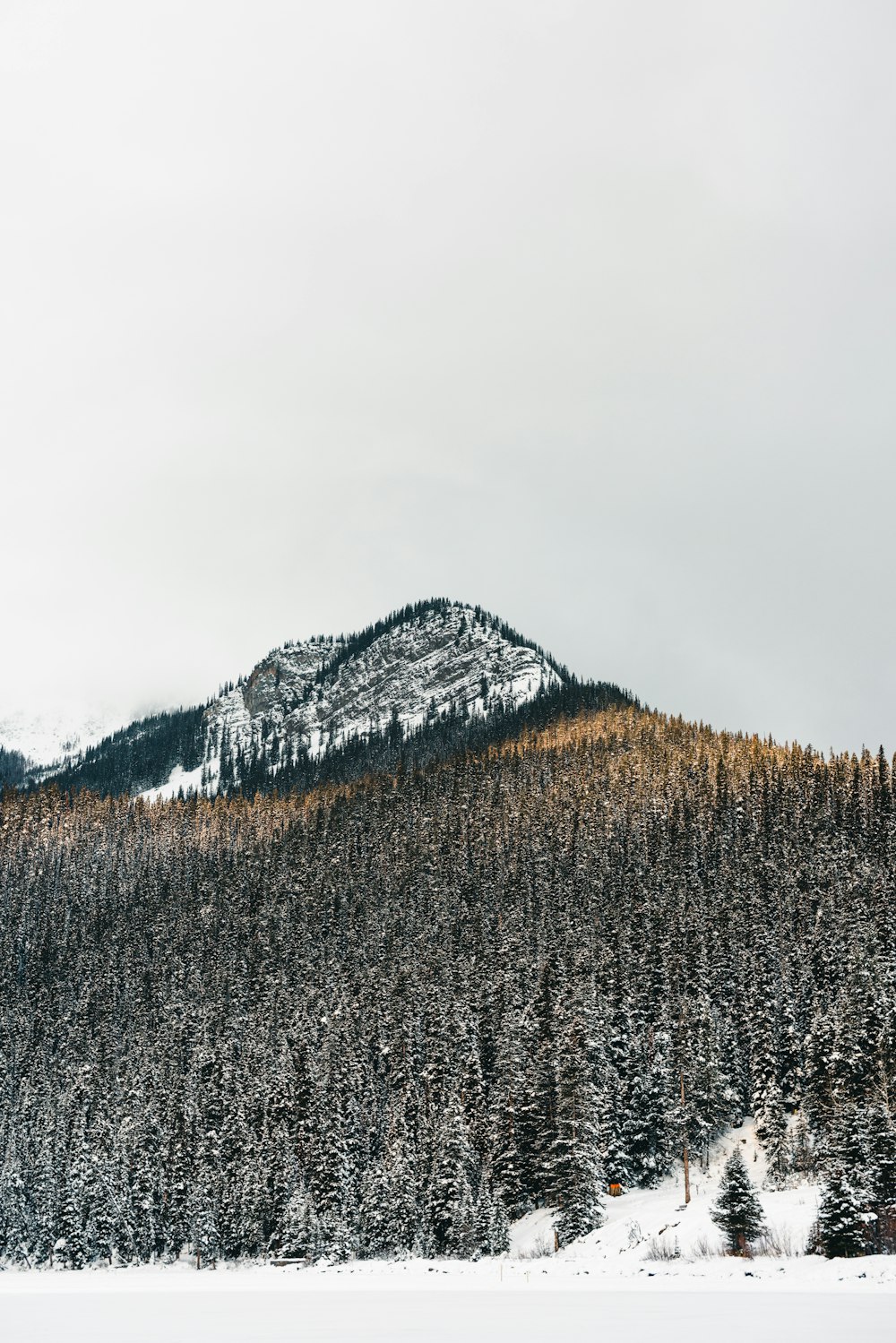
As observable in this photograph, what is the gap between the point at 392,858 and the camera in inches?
Result: 6053

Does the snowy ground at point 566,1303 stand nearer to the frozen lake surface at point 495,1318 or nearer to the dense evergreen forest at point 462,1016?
the frozen lake surface at point 495,1318

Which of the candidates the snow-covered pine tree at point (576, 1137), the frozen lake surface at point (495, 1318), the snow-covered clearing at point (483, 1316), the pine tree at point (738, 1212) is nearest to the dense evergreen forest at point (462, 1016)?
the snow-covered pine tree at point (576, 1137)

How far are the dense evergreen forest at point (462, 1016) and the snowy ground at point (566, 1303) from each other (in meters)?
6.45

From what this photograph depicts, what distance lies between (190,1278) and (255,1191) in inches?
532

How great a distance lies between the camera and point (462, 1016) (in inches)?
3250

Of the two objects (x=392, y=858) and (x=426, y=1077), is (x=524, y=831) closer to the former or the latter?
(x=392, y=858)

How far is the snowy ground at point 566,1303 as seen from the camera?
15.3m

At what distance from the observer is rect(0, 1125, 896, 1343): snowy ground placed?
15273 mm

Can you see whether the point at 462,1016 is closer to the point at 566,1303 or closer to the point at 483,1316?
the point at 566,1303

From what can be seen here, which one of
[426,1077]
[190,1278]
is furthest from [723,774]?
[190,1278]

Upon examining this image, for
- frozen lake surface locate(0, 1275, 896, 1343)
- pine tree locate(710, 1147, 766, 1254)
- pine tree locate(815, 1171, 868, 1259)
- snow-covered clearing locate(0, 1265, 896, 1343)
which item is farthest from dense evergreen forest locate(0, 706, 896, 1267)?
frozen lake surface locate(0, 1275, 896, 1343)

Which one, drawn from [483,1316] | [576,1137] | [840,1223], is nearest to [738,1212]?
[840,1223]

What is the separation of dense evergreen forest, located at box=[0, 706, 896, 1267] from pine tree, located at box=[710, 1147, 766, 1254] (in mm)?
3580

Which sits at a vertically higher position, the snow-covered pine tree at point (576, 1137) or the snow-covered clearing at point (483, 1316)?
the snow-covered clearing at point (483, 1316)
